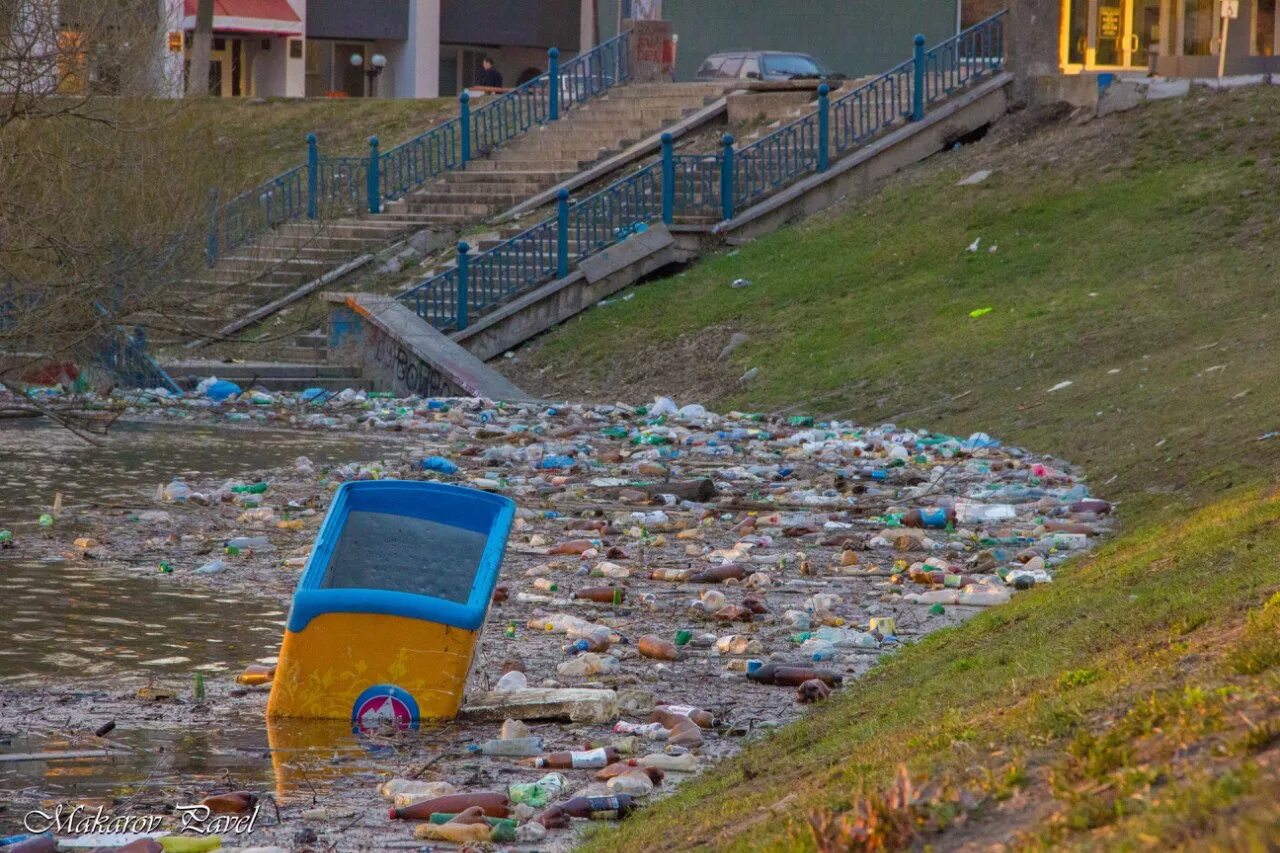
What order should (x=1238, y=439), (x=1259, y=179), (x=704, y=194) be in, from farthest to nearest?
(x=704, y=194) → (x=1259, y=179) → (x=1238, y=439)

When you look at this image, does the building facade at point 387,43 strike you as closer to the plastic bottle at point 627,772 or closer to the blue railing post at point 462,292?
the blue railing post at point 462,292

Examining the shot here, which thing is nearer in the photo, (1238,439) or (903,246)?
(1238,439)

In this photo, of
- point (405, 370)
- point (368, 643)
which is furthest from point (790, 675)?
point (405, 370)

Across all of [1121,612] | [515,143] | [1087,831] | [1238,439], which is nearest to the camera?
[1087,831]

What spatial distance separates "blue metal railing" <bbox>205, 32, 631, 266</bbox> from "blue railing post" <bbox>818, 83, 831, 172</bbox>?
5895 millimetres

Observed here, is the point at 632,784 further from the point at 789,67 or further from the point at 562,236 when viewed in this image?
the point at 789,67

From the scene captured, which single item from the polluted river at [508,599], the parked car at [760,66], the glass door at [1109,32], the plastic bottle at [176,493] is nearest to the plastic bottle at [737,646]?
the polluted river at [508,599]

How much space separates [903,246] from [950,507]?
10634mm

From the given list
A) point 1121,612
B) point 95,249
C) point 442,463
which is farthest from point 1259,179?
point 1121,612

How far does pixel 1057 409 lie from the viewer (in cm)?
1494

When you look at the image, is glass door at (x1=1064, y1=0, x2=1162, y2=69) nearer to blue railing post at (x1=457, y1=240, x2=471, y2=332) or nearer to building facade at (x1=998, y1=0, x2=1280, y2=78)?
building facade at (x1=998, y1=0, x2=1280, y2=78)

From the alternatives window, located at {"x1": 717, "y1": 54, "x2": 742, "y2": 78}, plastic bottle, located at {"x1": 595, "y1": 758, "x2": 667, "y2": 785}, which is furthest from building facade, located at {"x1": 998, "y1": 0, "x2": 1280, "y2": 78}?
plastic bottle, located at {"x1": 595, "y1": 758, "x2": 667, "y2": 785}

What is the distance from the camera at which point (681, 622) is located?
8.58 metres

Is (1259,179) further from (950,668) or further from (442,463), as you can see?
(950,668)
